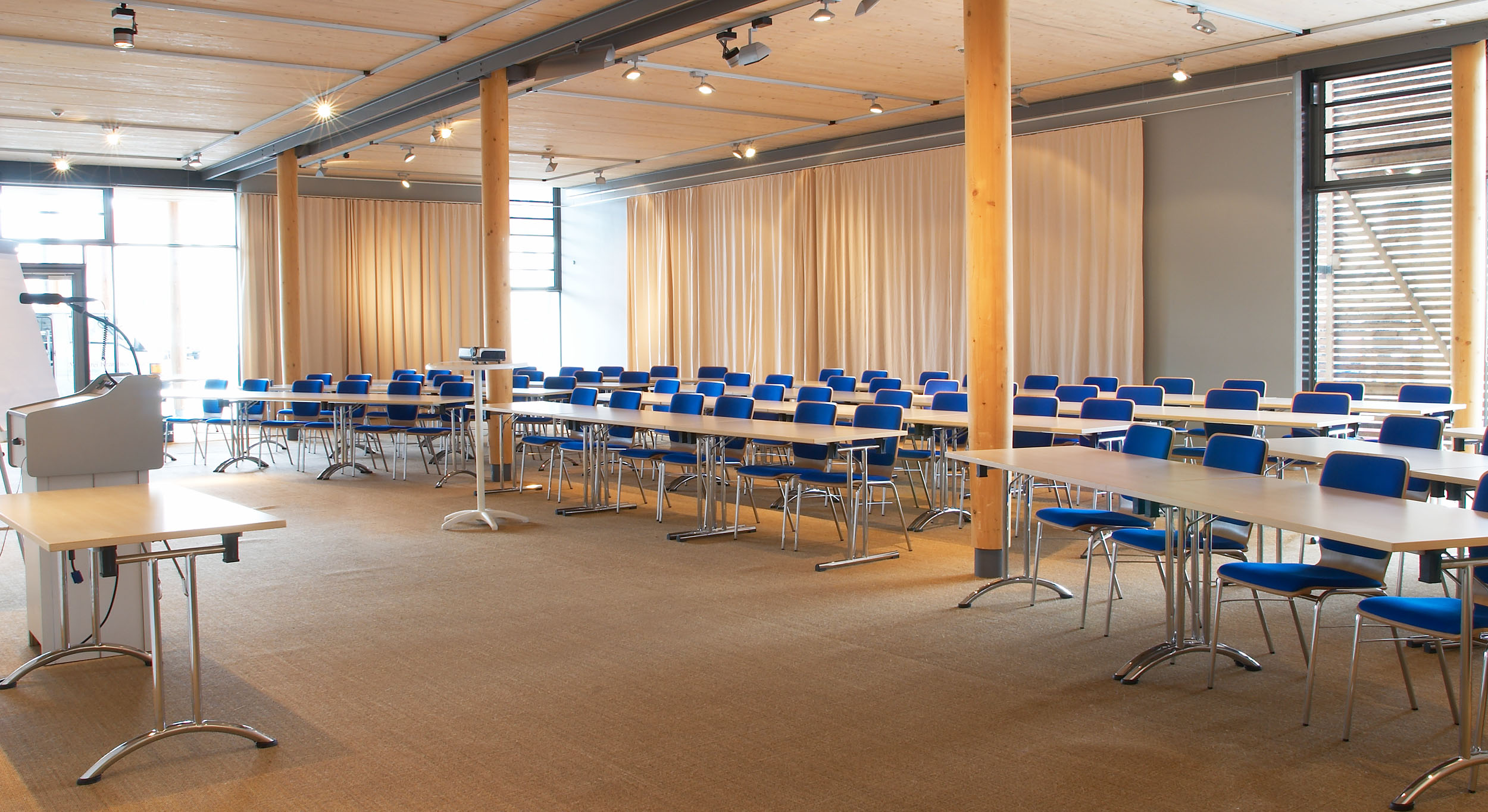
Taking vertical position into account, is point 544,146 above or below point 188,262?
above

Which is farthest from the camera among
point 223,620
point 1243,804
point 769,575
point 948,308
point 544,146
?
point 544,146

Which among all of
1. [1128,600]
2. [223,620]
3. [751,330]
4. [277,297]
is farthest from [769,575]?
[277,297]

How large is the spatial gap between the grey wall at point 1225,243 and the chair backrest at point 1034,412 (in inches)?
131

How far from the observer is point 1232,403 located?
871cm

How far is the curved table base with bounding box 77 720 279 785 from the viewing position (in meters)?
3.64

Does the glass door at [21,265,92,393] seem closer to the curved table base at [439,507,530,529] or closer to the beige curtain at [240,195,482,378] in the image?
the beige curtain at [240,195,482,378]

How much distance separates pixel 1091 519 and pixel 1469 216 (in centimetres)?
671

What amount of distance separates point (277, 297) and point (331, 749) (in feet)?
50.3

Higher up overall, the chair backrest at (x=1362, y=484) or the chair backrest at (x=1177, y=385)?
the chair backrest at (x=1177, y=385)

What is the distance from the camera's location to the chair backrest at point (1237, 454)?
5.04m

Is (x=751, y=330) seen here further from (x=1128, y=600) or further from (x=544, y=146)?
(x=1128, y=600)

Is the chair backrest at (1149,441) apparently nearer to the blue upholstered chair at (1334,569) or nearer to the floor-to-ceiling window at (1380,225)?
the blue upholstered chair at (1334,569)

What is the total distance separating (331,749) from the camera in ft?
12.7

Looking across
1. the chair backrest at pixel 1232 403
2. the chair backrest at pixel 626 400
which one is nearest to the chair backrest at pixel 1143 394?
the chair backrest at pixel 1232 403
